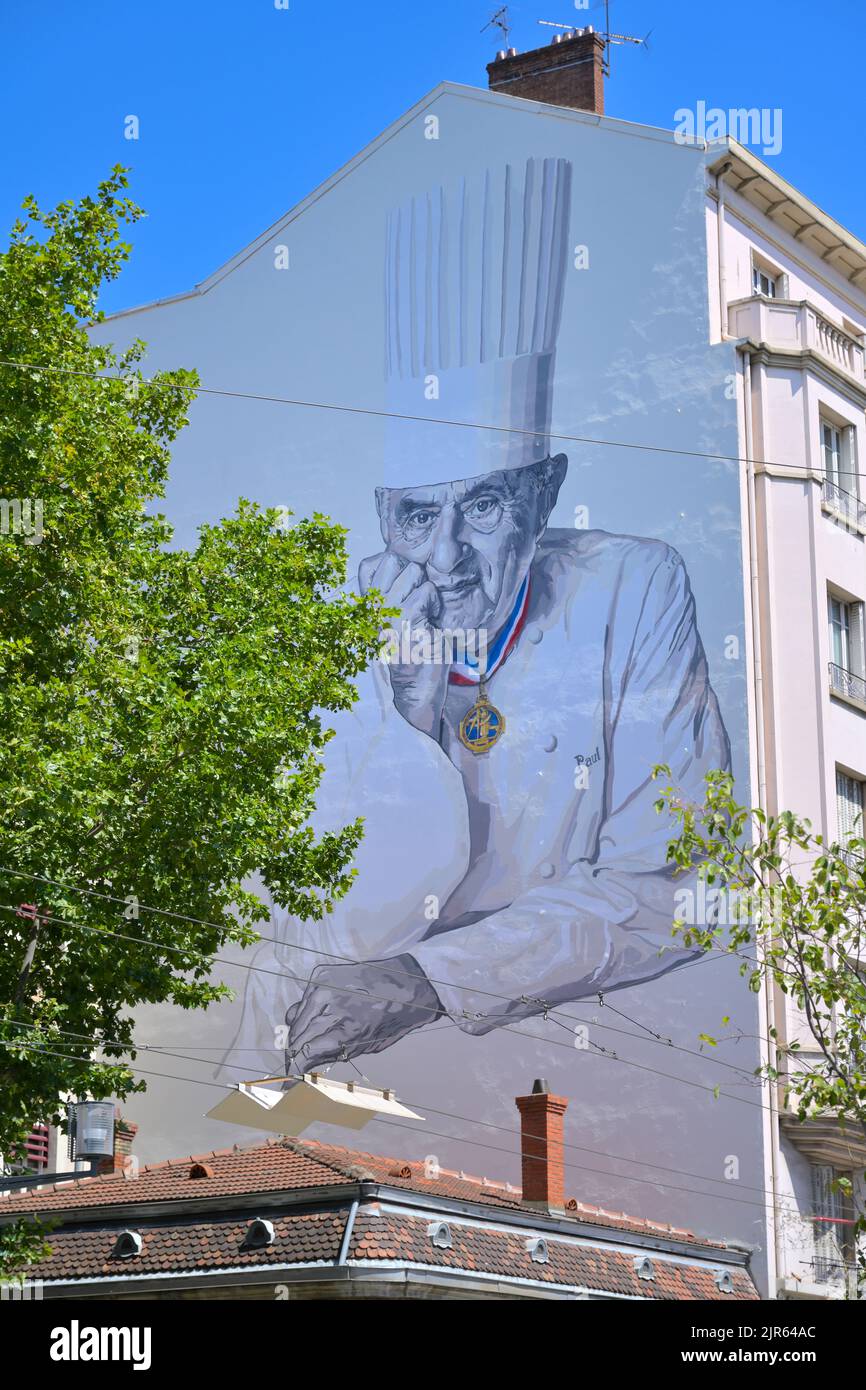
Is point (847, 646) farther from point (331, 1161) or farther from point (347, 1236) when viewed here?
point (347, 1236)

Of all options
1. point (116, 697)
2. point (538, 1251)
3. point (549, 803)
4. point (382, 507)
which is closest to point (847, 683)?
point (549, 803)

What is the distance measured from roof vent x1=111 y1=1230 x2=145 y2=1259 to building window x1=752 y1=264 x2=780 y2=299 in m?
21.4

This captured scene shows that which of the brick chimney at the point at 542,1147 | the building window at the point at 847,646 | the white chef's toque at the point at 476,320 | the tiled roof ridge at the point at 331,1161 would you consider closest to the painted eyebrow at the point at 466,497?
the white chef's toque at the point at 476,320

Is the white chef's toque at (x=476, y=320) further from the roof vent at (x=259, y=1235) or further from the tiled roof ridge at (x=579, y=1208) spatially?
the roof vent at (x=259, y=1235)

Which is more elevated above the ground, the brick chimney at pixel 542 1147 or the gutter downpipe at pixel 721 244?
the gutter downpipe at pixel 721 244

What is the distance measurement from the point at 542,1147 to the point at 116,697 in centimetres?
1291

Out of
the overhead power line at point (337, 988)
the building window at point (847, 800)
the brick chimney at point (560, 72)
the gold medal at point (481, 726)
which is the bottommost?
the overhead power line at point (337, 988)

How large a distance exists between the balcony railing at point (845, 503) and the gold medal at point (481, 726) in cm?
724

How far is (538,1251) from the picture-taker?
75.2 feet

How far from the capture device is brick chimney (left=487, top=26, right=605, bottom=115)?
120 feet

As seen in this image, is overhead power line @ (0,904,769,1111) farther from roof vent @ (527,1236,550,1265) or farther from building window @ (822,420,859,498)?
building window @ (822,420,859,498)

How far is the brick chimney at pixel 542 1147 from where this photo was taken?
85.6 ft

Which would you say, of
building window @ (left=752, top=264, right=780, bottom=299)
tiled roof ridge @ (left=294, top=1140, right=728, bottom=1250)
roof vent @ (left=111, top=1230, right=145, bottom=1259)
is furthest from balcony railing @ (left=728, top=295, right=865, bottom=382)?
roof vent @ (left=111, top=1230, right=145, bottom=1259)

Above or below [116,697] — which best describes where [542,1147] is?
below
